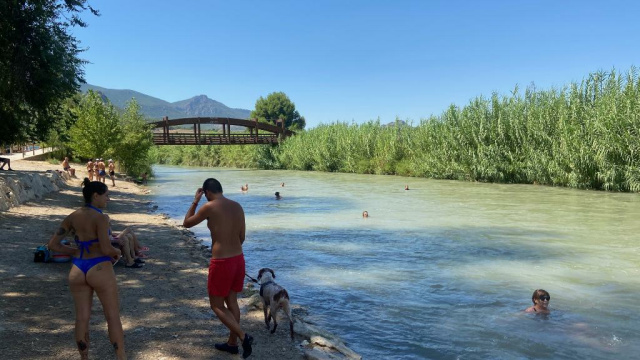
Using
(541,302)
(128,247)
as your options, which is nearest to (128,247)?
(128,247)

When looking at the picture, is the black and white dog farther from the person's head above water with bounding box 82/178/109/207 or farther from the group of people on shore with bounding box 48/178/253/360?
the person's head above water with bounding box 82/178/109/207

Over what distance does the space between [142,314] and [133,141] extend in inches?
1470

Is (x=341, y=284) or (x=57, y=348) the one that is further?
(x=341, y=284)

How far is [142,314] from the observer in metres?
6.77

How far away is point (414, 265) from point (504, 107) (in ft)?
94.0

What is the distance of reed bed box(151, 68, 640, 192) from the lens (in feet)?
90.6

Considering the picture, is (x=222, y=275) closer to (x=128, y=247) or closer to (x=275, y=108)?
(x=128, y=247)

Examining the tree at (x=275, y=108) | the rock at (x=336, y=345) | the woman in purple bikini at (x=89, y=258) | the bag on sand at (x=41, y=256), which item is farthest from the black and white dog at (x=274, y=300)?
the tree at (x=275, y=108)

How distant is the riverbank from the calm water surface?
117 centimetres

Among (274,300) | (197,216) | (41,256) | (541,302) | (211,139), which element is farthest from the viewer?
(211,139)

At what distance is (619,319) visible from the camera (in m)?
7.43

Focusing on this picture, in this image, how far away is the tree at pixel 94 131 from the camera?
36.7 m

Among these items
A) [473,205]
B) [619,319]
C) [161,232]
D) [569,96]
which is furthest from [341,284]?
[569,96]

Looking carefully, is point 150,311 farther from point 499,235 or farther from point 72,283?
point 499,235
